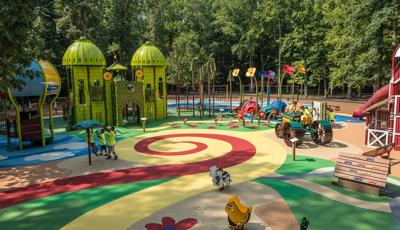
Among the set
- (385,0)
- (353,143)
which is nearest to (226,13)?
(385,0)

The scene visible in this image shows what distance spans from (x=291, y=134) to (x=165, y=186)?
7.91 meters

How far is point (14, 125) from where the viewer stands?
17312 mm

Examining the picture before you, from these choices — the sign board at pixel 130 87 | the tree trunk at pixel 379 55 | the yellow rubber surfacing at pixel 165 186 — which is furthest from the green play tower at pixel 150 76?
the tree trunk at pixel 379 55

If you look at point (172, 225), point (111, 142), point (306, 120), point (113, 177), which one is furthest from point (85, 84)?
point (172, 225)

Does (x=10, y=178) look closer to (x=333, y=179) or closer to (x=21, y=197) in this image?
(x=21, y=197)

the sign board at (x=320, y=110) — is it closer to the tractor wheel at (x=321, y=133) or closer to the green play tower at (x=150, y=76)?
the tractor wheel at (x=321, y=133)

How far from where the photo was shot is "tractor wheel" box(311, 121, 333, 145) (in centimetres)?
1630

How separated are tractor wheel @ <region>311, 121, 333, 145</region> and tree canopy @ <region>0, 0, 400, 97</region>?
13670 millimetres

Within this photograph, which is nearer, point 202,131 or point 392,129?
point 392,129

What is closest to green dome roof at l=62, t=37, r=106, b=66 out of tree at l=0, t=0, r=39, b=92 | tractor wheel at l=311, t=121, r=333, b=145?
tree at l=0, t=0, r=39, b=92

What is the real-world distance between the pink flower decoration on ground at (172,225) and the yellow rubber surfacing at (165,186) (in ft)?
2.07

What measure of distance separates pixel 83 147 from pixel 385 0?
103 feet

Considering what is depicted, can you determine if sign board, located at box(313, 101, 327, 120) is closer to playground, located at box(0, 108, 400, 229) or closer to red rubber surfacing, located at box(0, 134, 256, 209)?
playground, located at box(0, 108, 400, 229)

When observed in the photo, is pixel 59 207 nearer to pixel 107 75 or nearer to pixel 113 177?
pixel 113 177
